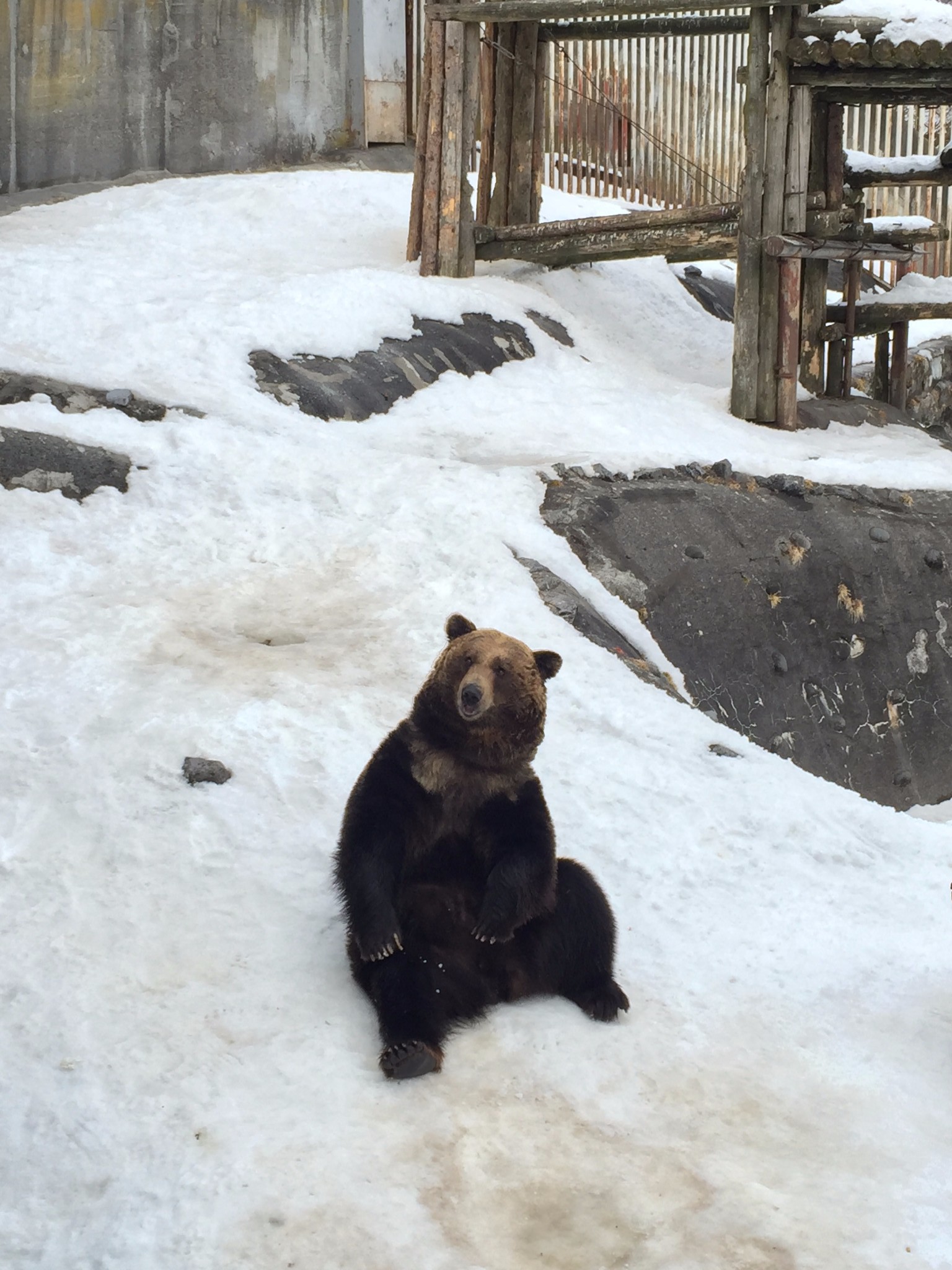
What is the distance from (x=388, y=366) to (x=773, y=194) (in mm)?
3525

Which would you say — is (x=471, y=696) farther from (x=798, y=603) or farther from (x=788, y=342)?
(x=788, y=342)

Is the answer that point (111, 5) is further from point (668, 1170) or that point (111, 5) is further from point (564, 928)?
point (668, 1170)

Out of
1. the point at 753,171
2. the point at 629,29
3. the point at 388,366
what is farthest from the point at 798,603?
the point at 629,29

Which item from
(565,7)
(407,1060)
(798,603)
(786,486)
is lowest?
(798,603)

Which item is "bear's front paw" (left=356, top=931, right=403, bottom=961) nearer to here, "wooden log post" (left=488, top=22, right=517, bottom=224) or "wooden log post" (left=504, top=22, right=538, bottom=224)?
"wooden log post" (left=504, top=22, right=538, bottom=224)

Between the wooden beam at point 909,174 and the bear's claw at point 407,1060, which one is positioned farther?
the wooden beam at point 909,174

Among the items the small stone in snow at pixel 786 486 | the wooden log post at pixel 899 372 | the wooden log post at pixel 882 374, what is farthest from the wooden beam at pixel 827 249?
the small stone in snow at pixel 786 486

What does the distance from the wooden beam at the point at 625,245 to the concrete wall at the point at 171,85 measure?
12.8 feet

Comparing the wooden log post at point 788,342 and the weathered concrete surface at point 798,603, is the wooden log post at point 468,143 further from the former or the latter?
the weathered concrete surface at point 798,603

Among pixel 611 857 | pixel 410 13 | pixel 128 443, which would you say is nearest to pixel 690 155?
pixel 410 13

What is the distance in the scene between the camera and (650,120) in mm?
15516

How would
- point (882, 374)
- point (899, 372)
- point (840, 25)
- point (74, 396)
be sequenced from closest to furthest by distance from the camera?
point (74, 396) → point (840, 25) → point (899, 372) → point (882, 374)

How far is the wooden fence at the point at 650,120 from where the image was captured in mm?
15359

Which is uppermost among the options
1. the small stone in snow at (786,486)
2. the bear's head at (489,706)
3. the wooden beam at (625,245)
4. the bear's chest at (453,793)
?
the wooden beam at (625,245)
